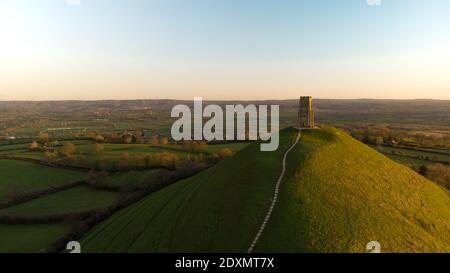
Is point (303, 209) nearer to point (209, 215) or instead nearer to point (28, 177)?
point (209, 215)

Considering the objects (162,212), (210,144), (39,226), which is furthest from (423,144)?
(39,226)

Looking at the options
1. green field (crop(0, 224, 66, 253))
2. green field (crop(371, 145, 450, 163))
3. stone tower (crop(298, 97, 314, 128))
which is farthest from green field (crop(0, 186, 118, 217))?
green field (crop(371, 145, 450, 163))

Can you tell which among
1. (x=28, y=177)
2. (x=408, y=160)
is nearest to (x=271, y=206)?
(x=408, y=160)

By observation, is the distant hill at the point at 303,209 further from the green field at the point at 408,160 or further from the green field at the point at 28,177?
the green field at the point at 28,177

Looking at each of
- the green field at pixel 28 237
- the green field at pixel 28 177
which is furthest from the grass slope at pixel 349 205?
the green field at pixel 28 177

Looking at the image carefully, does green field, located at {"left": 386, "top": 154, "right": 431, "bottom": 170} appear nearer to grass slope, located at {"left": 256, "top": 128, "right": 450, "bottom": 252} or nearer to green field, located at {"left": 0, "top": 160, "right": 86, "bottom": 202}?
grass slope, located at {"left": 256, "top": 128, "right": 450, "bottom": 252}
